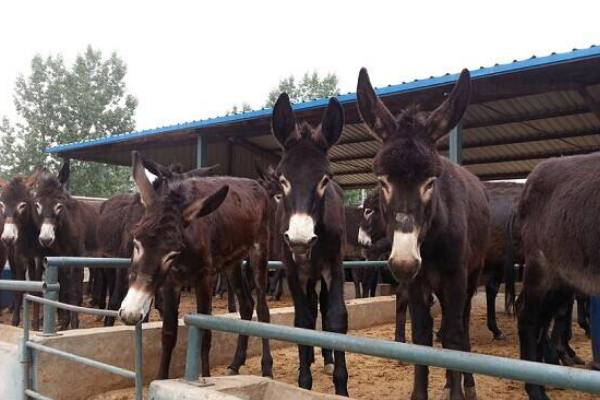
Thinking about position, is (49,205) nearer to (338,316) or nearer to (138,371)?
(138,371)

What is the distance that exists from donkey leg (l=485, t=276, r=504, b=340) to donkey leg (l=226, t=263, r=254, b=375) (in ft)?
12.0

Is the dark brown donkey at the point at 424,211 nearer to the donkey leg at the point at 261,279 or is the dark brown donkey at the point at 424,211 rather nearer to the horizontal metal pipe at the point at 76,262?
the donkey leg at the point at 261,279

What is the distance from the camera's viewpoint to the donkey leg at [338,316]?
3914 mm

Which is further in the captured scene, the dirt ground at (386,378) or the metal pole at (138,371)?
the dirt ground at (386,378)

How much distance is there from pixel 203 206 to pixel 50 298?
1683 mm

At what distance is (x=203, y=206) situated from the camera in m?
3.65

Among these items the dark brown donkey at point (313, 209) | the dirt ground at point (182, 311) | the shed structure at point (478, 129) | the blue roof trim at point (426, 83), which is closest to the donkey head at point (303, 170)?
the dark brown donkey at point (313, 209)

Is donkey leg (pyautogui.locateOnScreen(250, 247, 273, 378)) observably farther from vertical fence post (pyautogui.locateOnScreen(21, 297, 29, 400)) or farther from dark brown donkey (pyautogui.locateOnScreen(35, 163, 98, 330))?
dark brown donkey (pyautogui.locateOnScreen(35, 163, 98, 330))

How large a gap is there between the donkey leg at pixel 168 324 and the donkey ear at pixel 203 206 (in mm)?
804

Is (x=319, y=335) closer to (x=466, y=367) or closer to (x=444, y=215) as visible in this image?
(x=466, y=367)

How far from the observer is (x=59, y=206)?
7965 millimetres

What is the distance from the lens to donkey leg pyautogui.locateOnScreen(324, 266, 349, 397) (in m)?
3.91

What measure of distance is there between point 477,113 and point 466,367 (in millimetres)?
10210

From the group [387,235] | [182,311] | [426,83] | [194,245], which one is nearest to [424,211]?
[387,235]
